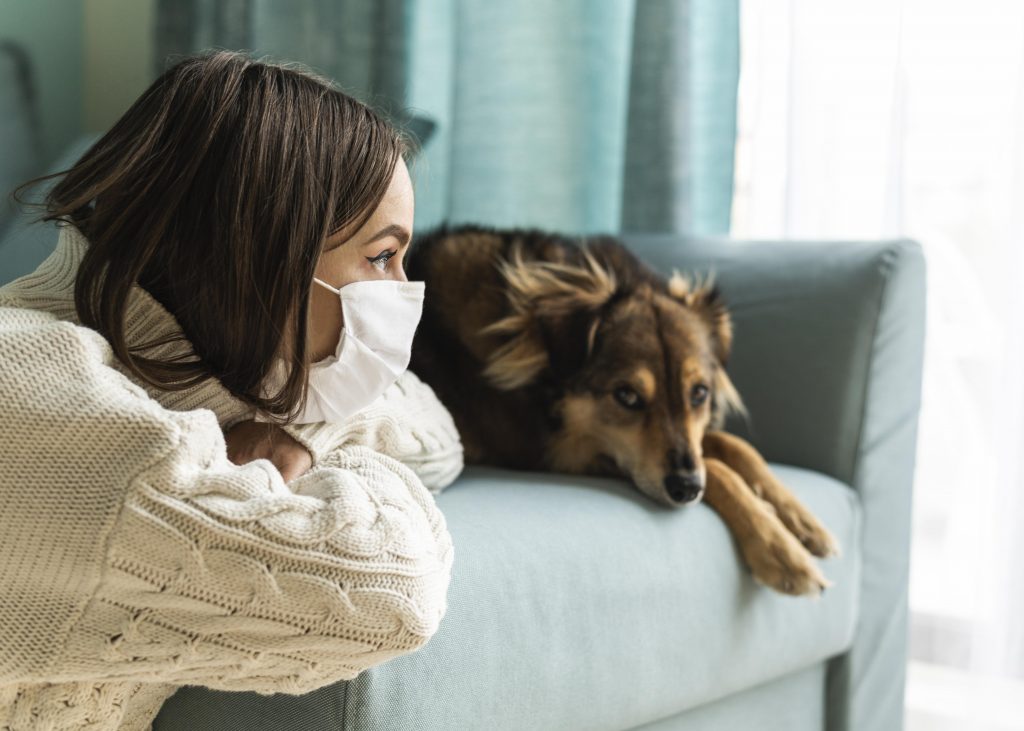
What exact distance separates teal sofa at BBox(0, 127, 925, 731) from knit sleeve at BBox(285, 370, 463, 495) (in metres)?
0.05

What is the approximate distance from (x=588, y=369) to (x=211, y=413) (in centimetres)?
82

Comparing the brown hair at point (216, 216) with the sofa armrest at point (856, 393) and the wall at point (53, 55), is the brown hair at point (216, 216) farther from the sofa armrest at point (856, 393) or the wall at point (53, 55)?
the wall at point (53, 55)

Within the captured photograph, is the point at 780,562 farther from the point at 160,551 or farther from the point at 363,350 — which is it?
the point at 160,551

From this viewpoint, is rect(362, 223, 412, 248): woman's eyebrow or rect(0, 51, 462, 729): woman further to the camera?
rect(362, 223, 412, 248): woman's eyebrow

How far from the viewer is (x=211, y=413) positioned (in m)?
0.84

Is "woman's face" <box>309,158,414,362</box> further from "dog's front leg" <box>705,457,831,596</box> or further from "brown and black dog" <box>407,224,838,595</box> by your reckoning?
"dog's front leg" <box>705,457,831,596</box>

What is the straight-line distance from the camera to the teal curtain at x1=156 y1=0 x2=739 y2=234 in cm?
228

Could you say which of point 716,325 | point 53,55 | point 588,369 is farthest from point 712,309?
point 53,55

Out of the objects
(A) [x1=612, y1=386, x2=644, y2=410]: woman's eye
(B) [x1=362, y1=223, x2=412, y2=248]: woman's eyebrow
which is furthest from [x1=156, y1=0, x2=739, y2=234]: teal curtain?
(B) [x1=362, y1=223, x2=412, y2=248]: woman's eyebrow

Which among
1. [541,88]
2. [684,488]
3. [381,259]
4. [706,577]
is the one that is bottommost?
[706,577]

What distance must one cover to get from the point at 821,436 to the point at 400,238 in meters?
1.00

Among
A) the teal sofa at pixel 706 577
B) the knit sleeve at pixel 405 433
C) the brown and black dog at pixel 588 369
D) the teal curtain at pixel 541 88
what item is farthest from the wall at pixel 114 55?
the knit sleeve at pixel 405 433

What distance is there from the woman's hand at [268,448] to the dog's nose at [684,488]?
0.58 metres

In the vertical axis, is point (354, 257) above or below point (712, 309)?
above
